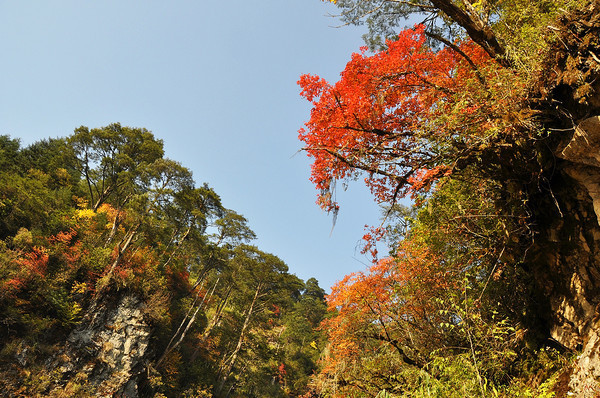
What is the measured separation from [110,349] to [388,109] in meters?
18.4

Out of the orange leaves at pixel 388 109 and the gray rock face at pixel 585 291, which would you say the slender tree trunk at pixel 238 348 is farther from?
the gray rock face at pixel 585 291

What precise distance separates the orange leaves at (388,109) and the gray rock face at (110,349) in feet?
53.4

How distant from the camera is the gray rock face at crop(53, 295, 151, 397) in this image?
1362 cm

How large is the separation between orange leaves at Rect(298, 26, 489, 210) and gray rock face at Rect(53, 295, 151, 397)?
16284 mm

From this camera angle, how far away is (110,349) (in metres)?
14.8

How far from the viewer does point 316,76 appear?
683 cm

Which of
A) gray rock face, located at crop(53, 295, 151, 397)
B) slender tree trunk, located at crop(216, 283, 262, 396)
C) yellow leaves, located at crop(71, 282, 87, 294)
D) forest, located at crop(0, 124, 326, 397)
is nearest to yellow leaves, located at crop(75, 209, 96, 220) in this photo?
forest, located at crop(0, 124, 326, 397)

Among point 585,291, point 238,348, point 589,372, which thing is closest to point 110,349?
point 238,348

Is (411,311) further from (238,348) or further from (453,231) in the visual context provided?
(238,348)

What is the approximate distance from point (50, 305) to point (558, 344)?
1953 cm

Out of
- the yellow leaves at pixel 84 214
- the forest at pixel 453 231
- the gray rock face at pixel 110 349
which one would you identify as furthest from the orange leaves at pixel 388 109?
the yellow leaves at pixel 84 214

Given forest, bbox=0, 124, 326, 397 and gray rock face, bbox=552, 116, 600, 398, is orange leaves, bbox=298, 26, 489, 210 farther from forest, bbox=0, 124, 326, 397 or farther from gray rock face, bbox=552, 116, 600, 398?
forest, bbox=0, 124, 326, 397

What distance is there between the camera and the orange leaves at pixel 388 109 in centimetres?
468

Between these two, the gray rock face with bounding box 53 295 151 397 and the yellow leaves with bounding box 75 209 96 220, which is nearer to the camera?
the gray rock face with bounding box 53 295 151 397
